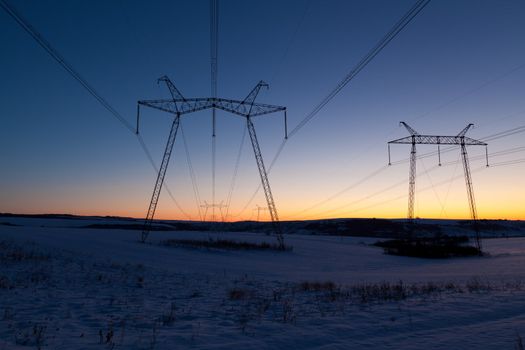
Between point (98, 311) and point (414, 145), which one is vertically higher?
point (414, 145)

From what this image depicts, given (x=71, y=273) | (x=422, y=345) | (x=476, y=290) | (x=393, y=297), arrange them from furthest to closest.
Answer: (x=71, y=273)
(x=476, y=290)
(x=393, y=297)
(x=422, y=345)

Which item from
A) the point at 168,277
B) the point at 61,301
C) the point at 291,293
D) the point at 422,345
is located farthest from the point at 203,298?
the point at 422,345

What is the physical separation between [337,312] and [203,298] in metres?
5.10

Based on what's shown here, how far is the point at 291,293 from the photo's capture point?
15.6m

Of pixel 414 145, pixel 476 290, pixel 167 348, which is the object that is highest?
pixel 414 145

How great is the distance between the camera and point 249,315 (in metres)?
11.2

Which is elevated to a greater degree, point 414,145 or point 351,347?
point 414,145

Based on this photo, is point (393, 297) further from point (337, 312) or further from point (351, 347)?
point (351, 347)

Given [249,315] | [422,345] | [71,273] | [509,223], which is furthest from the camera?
[509,223]

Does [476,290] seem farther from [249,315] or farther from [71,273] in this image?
[71,273]

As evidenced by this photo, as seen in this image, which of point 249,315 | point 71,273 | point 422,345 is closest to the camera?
point 422,345

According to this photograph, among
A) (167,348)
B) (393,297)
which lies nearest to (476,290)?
(393,297)

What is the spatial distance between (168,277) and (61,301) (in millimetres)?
7575

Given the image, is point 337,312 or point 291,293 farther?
point 291,293
